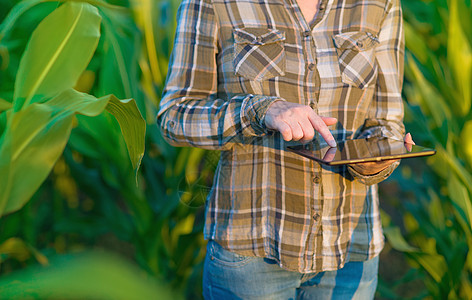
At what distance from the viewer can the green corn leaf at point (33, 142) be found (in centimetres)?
38

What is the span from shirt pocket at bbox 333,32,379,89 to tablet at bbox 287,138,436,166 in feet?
0.33

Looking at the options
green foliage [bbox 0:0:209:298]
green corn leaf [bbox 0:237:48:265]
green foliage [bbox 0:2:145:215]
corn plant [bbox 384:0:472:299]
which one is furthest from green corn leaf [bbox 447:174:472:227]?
green corn leaf [bbox 0:237:48:265]

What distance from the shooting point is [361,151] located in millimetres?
557

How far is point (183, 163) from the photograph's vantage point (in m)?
1.05

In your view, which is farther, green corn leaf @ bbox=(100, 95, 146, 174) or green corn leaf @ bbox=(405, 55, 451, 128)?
green corn leaf @ bbox=(405, 55, 451, 128)

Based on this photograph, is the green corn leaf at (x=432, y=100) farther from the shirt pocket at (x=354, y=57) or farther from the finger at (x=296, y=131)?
the finger at (x=296, y=131)

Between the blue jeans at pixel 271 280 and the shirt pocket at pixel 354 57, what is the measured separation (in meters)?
0.26

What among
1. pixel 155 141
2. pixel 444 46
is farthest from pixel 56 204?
pixel 444 46

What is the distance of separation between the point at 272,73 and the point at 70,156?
0.69 meters

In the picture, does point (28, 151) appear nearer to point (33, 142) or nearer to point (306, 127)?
point (33, 142)

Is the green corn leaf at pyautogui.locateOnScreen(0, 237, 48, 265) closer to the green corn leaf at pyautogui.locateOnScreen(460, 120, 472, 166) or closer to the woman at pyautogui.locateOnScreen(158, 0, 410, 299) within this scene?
the woman at pyautogui.locateOnScreen(158, 0, 410, 299)

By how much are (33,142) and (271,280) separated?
0.38m

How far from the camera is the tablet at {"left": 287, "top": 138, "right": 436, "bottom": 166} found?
516 millimetres

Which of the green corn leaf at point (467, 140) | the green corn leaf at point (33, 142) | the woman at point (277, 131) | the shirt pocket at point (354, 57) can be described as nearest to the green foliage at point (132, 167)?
the woman at point (277, 131)
